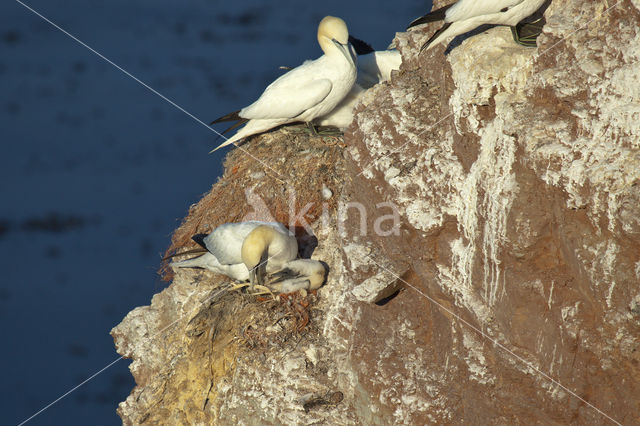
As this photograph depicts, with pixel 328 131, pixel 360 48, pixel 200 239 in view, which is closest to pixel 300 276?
pixel 200 239

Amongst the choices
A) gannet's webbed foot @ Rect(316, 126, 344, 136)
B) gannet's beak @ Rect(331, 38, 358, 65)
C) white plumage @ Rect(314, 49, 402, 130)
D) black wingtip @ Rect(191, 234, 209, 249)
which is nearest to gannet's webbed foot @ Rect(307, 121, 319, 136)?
gannet's webbed foot @ Rect(316, 126, 344, 136)

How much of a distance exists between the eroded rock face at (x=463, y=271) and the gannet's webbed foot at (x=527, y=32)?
58 mm

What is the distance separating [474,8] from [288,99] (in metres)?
2.48

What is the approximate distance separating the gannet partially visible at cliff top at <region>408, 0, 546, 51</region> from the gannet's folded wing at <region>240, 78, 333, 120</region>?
6.77 feet

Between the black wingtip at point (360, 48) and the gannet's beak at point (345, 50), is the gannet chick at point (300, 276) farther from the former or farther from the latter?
the black wingtip at point (360, 48)

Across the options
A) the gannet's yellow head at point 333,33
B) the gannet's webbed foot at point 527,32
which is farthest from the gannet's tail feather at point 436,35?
the gannet's yellow head at point 333,33

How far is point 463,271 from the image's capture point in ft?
12.1

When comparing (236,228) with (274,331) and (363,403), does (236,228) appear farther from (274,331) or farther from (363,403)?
(363,403)

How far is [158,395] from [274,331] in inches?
39.0

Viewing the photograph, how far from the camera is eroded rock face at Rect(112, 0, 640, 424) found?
2.94m

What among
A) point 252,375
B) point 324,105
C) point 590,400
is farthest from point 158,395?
point 590,400

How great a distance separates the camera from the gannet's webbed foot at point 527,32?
361 cm

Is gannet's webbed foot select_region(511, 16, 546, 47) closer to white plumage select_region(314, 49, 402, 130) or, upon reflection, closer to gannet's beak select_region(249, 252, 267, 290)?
gannet's beak select_region(249, 252, 267, 290)

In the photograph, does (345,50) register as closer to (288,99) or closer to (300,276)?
(288,99)
